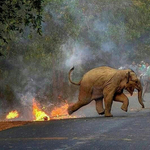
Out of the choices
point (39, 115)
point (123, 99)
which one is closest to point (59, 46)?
point (39, 115)

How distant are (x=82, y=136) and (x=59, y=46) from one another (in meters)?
15.7

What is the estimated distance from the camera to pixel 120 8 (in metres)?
29.8

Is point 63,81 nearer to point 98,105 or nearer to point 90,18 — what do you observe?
point 90,18

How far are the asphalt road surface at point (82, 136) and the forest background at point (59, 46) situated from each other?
10.1m

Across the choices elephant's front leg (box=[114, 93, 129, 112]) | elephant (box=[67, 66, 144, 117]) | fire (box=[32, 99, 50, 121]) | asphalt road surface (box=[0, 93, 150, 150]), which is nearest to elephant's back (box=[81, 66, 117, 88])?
elephant (box=[67, 66, 144, 117])

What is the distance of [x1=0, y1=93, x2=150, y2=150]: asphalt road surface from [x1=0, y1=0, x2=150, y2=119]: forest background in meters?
10.1

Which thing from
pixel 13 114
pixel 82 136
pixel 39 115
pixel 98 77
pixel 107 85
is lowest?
pixel 13 114

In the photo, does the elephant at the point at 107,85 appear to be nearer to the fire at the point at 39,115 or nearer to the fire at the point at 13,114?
the fire at the point at 39,115

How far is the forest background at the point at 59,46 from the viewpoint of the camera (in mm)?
23375

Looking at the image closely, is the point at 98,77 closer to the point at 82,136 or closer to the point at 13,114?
the point at 82,136

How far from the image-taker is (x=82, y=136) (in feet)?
30.5

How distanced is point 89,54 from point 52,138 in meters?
19.2

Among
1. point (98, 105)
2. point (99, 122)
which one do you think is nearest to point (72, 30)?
point (98, 105)

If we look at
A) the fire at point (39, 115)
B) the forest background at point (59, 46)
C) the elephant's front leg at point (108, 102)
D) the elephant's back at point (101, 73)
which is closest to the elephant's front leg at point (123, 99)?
the elephant's front leg at point (108, 102)
